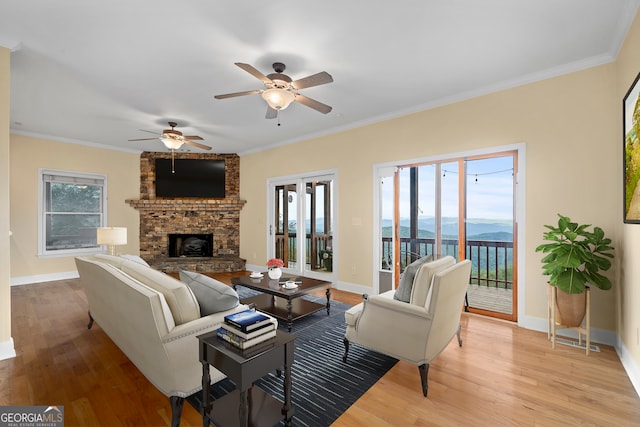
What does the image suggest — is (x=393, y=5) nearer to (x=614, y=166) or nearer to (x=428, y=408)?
(x=614, y=166)

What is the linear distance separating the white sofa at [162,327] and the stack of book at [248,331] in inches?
11.9

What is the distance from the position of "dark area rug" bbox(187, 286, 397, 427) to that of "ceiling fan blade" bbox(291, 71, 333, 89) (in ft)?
8.43

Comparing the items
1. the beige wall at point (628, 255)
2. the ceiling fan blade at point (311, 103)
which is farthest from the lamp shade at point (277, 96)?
the beige wall at point (628, 255)

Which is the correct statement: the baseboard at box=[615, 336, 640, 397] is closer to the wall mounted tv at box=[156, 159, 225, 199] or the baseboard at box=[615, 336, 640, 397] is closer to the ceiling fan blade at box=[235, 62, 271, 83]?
the ceiling fan blade at box=[235, 62, 271, 83]

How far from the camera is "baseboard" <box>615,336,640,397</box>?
7.16 feet

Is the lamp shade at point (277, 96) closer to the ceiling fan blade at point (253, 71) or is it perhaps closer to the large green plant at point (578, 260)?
the ceiling fan blade at point (253, 71)

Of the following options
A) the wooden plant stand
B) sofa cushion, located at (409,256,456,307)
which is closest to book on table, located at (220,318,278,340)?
sofa cushion, located at (409,256,456,307)

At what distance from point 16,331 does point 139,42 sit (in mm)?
3432

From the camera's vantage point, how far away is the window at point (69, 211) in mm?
5750

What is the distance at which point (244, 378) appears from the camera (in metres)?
1.45

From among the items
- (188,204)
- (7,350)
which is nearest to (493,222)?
(7,350)

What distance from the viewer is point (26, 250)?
5.51 metres

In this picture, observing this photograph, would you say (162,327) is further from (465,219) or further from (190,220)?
(190,220)

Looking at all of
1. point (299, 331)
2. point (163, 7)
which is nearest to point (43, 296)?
point (299, 331)
